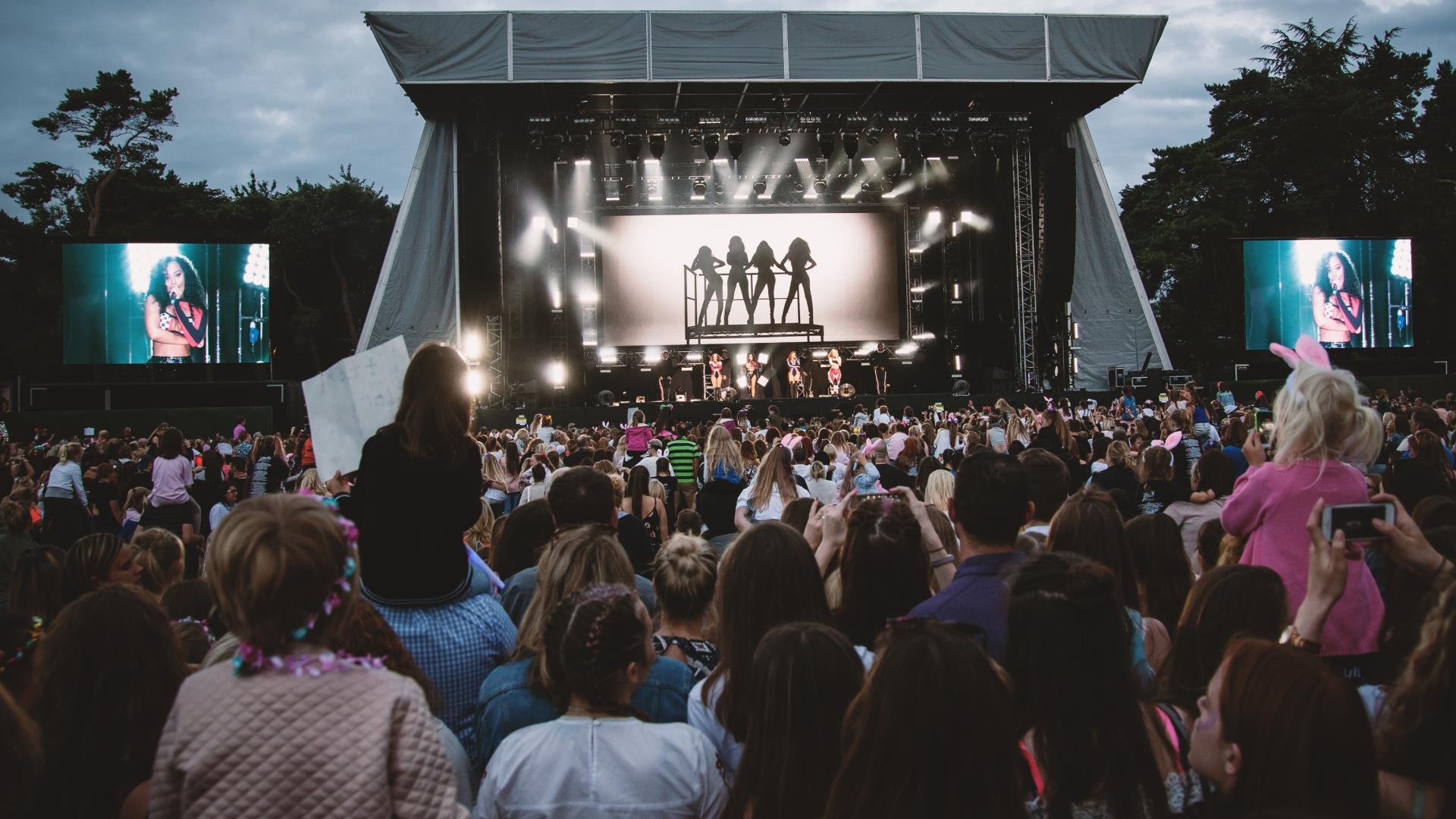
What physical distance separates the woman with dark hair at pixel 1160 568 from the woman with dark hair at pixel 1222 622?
2.96ft

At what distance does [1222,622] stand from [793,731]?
46.6 inches

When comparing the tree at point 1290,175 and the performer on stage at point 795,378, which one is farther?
the tree at point 1290,175

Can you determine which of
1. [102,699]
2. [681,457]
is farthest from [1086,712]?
[681,457]

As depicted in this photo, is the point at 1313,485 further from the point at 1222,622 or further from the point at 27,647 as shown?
the point at 27,647

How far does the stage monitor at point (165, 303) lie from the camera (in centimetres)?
2086

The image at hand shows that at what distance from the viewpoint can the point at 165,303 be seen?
21438mm

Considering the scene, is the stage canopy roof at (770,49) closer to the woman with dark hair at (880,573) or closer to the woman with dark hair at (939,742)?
the woman with dark hair at (880,573)

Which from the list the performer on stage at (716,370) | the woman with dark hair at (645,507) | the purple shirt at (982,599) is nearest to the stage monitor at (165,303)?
the performer on stage at (716,370)

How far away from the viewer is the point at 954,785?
1.60 meters

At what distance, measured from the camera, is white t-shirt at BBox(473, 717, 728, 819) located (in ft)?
6.34

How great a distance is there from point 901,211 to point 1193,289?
1575 centimetres

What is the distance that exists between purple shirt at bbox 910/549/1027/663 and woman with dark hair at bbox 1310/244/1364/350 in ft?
87.4

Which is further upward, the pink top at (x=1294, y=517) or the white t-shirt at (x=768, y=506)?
A: the pink top at (x=1294, y=517)

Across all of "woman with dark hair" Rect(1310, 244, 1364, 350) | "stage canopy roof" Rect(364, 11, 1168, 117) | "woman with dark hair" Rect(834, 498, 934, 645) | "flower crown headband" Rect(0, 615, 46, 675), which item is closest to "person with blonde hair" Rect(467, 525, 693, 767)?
"woman with dark hair" Rect(834, 498, 934, 645)
